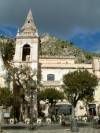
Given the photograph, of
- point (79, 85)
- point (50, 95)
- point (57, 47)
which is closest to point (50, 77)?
point (50, 95)

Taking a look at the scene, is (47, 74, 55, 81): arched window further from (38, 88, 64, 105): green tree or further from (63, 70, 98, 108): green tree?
(63, 70, 98, 108): green tree

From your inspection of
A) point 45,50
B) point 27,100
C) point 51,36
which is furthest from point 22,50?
point 51,36

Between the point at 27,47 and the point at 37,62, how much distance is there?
606 centimetres

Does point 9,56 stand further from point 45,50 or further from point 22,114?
point 45,50

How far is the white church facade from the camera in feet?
222

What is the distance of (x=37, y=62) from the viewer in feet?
218

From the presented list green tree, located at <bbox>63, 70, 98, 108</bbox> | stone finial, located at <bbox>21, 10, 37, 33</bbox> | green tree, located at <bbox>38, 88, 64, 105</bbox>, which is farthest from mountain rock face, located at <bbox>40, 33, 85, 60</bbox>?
green tree, located at <bbox>63, 70, 98, 108</bbox>

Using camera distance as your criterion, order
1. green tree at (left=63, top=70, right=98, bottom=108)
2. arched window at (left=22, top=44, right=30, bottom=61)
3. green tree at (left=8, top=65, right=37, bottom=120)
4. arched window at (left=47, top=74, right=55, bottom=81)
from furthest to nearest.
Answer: arched window at (left=47, top=74, right=55, bottom=81), arched window at (left=22, top=44, right=30, bottom=61), green tree at (left=8, top=65, right=37, bottom=120), green tree at (left=63, top=70, right=98, bottom=108)

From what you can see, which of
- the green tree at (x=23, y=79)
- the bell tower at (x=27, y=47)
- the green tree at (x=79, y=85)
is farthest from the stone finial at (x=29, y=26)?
the green tree at (x=79, y=85)

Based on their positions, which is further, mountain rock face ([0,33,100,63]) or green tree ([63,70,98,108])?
mountain rock face ([0,33,100,63])

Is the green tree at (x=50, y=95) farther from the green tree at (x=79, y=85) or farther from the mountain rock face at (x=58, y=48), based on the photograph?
the mountain rock face at (x=58, y=48)

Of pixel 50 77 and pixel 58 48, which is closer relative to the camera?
pixel 50 77

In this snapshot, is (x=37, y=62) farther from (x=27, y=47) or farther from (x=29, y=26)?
(x=29, y=26)

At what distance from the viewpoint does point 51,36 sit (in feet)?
472
